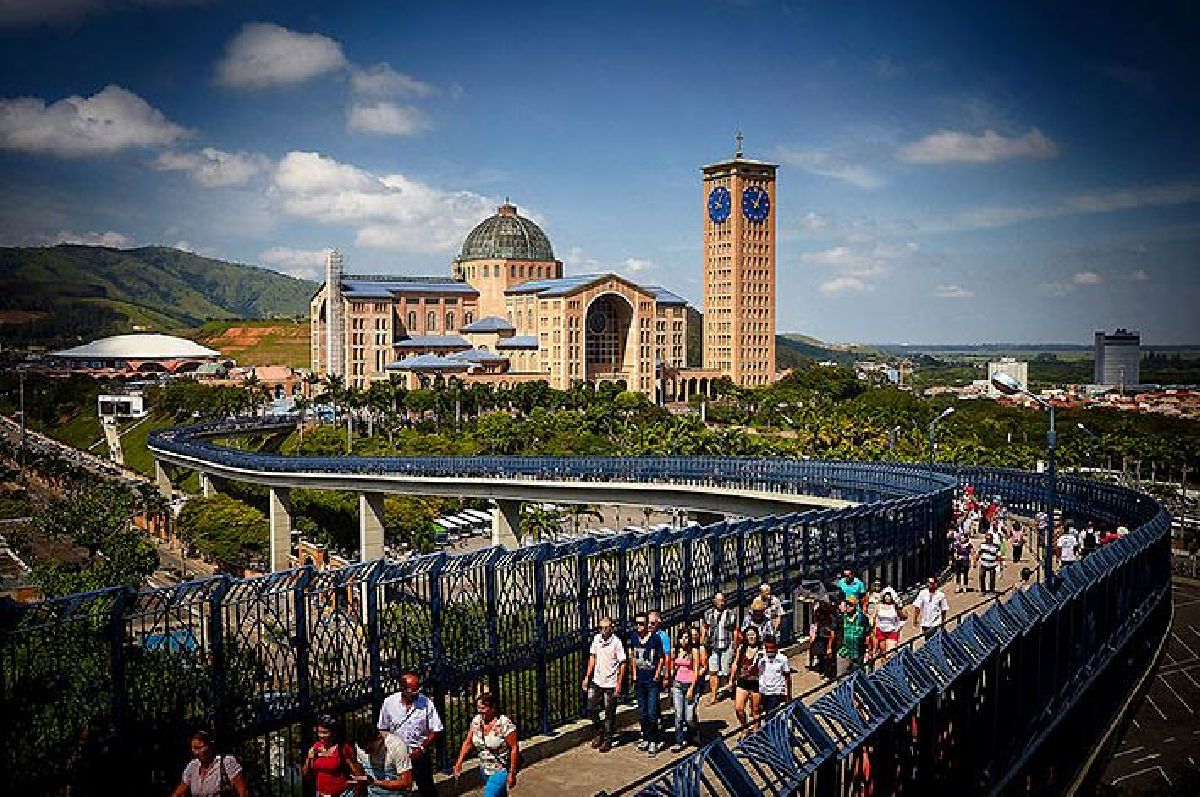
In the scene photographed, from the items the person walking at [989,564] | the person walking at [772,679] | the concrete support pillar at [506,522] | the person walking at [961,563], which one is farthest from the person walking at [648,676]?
the concrete support pillar at [506,522]

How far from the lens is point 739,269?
153000 mm

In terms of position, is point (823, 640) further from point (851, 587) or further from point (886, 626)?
point (886, 626)

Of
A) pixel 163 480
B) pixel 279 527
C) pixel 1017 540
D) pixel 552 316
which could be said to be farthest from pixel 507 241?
pixel 1017 540

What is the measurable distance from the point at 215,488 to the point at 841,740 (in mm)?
87128

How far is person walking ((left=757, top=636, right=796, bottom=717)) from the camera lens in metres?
15.0

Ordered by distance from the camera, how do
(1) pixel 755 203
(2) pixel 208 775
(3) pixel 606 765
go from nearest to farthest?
1. (2) pixel 208 775
2. (3) pixel 606 765
3. (1) pixel 755 203

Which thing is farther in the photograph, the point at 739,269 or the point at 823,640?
the point at 739,269

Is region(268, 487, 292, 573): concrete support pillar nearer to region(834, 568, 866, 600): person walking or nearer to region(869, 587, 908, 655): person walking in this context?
region(834, 568, 866, 600): person walking

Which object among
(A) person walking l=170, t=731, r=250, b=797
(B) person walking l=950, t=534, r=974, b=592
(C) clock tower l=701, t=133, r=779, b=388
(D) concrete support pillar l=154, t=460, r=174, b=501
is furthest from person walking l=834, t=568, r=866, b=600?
(C) clock tower l=701, t=133, r=779, b=388

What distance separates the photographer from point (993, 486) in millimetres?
40250

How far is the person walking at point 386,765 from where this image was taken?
11.4 meters

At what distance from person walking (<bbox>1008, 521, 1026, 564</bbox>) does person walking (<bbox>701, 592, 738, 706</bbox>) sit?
54.5 feet

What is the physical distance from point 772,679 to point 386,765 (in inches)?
219

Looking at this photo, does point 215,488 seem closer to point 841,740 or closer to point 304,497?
point 304,497
